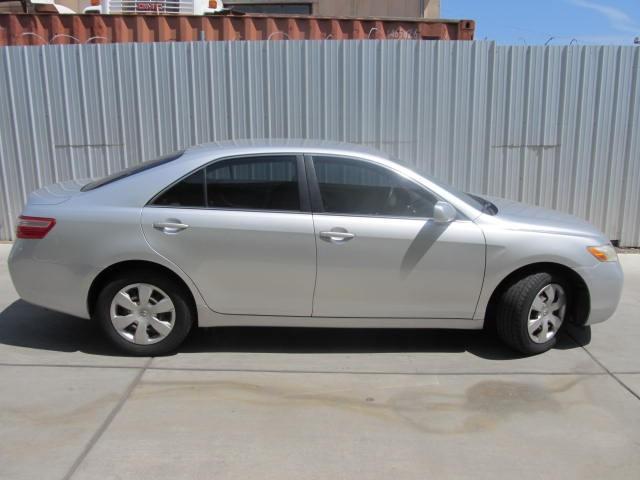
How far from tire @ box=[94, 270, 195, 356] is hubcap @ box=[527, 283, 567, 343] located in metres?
2.57

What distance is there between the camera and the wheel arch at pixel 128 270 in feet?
14.2

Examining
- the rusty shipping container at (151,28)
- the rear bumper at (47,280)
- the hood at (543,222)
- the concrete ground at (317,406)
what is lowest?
the concrete ground at (317,406)

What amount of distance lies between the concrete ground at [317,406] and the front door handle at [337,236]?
0.95m

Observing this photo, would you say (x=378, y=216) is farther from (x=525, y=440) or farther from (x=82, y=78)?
(x=82, y=78)

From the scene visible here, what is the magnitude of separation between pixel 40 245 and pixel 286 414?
2199mm

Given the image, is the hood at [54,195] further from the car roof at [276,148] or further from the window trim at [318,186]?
the window trim at [318,186]

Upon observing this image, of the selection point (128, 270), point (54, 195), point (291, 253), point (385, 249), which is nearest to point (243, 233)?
point (291, 253)

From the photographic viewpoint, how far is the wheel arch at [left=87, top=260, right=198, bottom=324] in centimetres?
434

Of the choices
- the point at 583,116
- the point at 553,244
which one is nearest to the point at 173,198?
Answer: the point at 553,244

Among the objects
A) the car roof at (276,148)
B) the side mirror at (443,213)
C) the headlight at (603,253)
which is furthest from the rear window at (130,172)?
the headlight at (603,253)

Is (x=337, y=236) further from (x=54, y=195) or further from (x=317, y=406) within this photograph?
(x=54, y=195)

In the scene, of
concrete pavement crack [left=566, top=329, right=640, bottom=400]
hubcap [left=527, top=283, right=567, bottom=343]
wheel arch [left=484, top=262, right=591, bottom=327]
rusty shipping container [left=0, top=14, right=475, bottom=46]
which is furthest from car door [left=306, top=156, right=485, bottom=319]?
rusty shipping container [left=0, top=14, right=475, bottom=46]

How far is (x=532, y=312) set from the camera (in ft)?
14.7

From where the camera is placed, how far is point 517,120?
755cm
